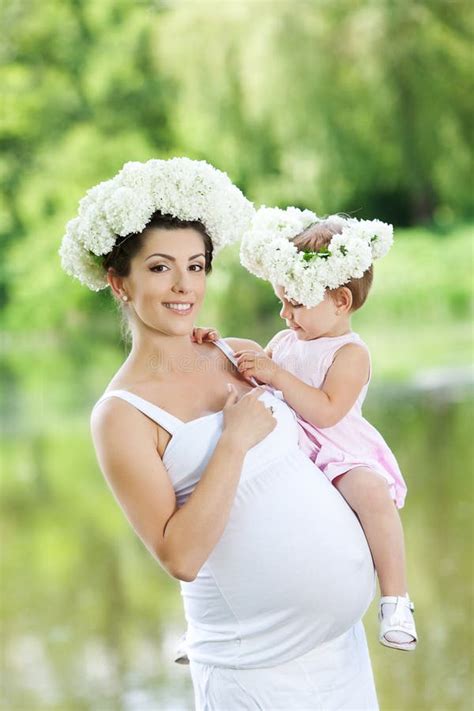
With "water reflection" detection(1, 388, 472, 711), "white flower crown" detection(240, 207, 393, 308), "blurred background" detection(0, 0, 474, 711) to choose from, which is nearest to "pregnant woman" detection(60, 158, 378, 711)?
"white flower crown" detection(240, 207, 393, 308)

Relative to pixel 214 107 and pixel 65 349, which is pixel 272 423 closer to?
pixel 214 107

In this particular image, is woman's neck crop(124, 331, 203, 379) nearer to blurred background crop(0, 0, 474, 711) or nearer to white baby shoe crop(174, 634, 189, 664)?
white baby shoe crop(174, 634, 189, 664)

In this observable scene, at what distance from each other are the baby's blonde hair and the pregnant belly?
11.7 inches

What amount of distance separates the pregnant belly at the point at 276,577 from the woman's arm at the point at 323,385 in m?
0.10

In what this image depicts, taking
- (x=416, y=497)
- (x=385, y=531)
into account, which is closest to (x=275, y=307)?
(x=416, y=497)

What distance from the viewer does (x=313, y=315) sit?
1.84 meters

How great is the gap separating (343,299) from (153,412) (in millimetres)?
393

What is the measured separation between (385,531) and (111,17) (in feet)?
54.2

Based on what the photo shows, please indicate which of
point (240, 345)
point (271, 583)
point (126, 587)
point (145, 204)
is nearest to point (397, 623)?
point (271, 583)

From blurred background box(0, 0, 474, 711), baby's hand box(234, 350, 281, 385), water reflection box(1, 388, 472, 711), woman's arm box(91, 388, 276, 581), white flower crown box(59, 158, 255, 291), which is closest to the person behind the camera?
woman's arm box(91, 388, 276, 581)

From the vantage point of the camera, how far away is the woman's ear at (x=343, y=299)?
72.5 inches

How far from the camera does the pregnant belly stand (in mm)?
1631

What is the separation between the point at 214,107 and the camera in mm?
13875

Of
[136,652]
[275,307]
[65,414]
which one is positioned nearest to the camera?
[136,652]
